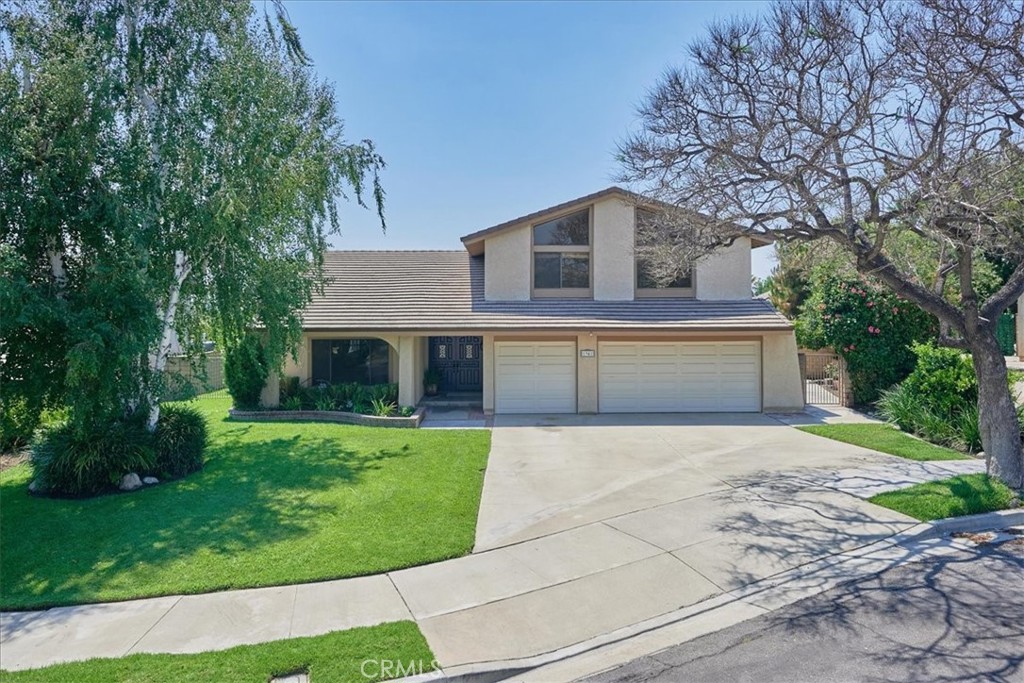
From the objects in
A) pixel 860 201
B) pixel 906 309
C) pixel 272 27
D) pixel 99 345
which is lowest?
pixel 99 345

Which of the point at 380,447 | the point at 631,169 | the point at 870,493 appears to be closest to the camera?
the point at 870,493

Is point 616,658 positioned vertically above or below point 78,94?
below

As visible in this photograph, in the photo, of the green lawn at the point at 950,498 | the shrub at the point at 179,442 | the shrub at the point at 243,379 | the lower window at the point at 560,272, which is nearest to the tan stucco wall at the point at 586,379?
the lower window at the point at 560,272

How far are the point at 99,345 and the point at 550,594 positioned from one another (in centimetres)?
690

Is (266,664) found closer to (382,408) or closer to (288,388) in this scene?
(382,408)

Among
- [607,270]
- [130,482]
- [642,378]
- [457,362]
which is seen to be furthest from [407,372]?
[130,482]

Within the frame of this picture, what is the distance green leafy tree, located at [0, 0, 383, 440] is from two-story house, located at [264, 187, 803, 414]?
5.40 metres

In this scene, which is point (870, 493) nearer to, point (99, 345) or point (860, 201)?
point (860, 201)

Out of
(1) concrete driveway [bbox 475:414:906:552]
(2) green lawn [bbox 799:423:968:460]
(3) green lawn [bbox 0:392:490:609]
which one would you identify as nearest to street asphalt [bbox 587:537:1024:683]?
(1) concrete driveway [bbox 475:414:906:552]

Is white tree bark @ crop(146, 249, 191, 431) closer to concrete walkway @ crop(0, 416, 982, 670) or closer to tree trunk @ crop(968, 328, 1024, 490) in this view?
concrete walkway @ crop(0, 416, 982, 670)

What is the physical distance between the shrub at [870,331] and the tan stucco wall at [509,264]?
335 inches

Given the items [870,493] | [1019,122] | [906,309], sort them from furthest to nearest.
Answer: [906,309], [870,493], [1019,122]

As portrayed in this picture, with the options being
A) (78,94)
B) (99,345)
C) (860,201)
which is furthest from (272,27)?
(860,201)

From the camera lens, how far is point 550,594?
18.3ft
